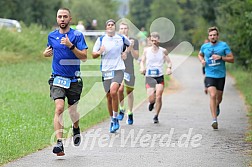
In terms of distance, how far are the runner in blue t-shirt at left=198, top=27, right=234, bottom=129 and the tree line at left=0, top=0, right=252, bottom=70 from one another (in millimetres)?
1172

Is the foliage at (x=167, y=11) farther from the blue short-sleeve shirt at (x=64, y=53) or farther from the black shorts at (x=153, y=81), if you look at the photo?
the blue short-sleeve shirt at (x=64, y=53)

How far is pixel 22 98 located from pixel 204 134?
6.82 m

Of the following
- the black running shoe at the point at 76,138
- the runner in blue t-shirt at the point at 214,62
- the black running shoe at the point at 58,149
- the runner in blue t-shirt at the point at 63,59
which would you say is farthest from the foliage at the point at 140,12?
the black running shoe at the point at 58,149

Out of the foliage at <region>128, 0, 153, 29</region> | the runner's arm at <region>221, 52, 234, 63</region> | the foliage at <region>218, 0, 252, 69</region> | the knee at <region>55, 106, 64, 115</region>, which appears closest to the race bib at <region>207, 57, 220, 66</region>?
the runner's arm at <region>221, 52, 234, 63</region>

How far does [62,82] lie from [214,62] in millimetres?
4903

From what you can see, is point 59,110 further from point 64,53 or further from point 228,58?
point 228,58

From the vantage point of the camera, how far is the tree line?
25.0 m

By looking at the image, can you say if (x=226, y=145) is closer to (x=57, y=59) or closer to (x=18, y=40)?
(x=57, y=59)

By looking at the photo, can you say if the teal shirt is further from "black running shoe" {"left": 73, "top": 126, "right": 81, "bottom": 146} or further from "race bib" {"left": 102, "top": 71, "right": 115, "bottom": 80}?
"black running shoe" {"left": 73, "top": 126, "right": 81, "bottom": 146}

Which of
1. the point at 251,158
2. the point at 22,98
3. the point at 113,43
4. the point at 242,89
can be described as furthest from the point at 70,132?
the point at 242,89

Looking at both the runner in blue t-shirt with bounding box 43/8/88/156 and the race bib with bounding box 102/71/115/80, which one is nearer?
the runner in blue t-shirt with bounding box 43/8/88/156

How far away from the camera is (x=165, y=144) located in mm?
11891

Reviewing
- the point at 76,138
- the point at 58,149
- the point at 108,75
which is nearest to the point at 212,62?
the point at 108,75

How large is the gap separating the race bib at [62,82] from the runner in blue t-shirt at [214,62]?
468 centimetres
